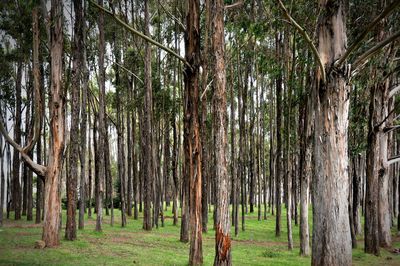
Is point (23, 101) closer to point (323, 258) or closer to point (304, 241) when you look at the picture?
point (304, 241)

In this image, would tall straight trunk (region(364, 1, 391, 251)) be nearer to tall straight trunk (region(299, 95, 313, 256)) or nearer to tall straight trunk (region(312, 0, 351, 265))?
tall straight trunk (region(299, 95, 313, 256))

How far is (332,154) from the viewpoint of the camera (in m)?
8.16

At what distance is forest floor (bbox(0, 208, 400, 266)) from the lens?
12.9 metres

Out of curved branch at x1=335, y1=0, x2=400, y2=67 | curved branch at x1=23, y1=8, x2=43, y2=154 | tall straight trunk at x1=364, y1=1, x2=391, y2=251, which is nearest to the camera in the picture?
curved branch at x1=335, y1=0, x2=400, y2=67

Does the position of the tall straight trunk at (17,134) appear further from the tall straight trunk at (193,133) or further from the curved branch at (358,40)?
the curved branch at (358,40)

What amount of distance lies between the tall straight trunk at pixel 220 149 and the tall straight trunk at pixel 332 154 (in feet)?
8.77

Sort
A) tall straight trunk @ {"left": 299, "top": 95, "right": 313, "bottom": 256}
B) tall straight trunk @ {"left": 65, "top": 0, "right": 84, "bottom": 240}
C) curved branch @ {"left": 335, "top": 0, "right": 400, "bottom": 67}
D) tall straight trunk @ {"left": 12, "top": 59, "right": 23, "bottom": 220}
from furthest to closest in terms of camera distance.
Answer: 1. tall straight trunk @ {"left": 12, "top": 59, "right": 23, "bottom": 220}
2. tall straight trunk @ {"left": 65, "top": 0, "right": 84, "bottom": 240}
3. tall straight trunk @ {"left": 299, "top": 95, "right": 313, "bottom": 256}
4. curved branch @ {"left": 335, "top": 0, "right": 400, "bottom": 67}

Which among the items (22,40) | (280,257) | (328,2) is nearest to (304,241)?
(280,257)

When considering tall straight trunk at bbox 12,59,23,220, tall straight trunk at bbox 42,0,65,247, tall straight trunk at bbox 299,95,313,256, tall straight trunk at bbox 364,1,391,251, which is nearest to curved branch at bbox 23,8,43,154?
tall straight trunk at bbox 42,0,65,247

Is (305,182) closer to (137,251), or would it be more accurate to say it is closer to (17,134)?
(137,251)

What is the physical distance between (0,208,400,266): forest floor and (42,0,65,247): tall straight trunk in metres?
0.87

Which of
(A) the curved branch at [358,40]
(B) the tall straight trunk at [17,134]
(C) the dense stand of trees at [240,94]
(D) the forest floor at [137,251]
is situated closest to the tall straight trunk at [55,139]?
(C) the dense stand of trees at [240,94]

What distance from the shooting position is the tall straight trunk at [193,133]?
11.7 meters

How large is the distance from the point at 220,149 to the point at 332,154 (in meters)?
3.37
